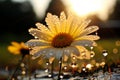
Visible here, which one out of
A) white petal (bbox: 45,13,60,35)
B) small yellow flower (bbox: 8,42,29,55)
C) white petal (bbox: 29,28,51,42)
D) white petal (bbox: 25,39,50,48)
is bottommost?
white petal (bbox: 25,39,50,48)

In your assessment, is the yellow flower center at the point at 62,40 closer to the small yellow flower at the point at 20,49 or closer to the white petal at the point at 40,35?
the white petal at the point at 40,35

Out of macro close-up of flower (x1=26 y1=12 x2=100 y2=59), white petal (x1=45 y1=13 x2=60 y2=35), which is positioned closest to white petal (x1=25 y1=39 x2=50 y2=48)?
macro close-up of flower (x1=26 y1=12 x2=100 y2=59)

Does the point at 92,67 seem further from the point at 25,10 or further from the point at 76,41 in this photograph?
the point at 25,10

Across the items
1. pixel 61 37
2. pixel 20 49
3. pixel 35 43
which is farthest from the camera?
pixel 20 49

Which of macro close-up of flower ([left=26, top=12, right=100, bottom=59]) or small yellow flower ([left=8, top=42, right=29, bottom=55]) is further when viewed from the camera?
small yellow flower ([left=8, top=42, right=29, bottom=55])

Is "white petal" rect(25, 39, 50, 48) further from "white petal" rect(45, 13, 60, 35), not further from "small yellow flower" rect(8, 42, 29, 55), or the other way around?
"small yellow flower" rect(8, 42, 29, 55)

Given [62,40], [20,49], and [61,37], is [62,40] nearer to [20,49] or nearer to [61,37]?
[61,37]

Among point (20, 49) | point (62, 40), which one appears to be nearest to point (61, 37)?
point (62, 40)
